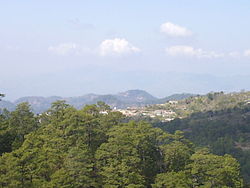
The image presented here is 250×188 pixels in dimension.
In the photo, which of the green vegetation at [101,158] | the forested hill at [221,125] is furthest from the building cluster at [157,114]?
Answer: the green vegetation at [101,158]

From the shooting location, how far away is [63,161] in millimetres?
25234

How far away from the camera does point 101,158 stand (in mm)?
26359

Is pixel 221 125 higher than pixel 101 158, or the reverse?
pixel 101 158

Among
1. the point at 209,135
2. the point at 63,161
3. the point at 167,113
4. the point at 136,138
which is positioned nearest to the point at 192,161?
the point at 136,138

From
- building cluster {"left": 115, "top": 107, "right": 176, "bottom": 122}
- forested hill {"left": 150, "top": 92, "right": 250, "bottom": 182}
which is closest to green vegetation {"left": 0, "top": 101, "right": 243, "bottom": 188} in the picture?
forested hill {"left": 150, "top": 92, "right": 250, "bottom": 182}

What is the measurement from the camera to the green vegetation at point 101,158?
2369cm

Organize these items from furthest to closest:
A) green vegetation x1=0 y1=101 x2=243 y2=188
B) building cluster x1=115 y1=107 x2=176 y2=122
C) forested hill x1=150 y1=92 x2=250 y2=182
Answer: building cluster x1=115 y1=107 x2=176 y2=122 → forested hill x1=150 y1=92 x2=250 y2=182 → green vegetation x1=0 y1=101 x2=243 y2=188

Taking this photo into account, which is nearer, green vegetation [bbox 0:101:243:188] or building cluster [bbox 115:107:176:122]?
green vegetation [bbox 0:101:243:188]

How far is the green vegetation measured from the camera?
23.7 m

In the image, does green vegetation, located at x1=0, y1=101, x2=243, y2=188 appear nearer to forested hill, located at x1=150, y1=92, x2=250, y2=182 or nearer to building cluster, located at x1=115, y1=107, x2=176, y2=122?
forested hill, located at x1=150, y1=92, x2=250, y2=182

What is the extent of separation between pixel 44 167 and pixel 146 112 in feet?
398

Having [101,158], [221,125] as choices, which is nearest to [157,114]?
[221,125]

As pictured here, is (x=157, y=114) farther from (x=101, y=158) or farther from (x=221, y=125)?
(x=101, y=158)

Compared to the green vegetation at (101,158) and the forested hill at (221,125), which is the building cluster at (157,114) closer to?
the forested hill at (221,125)
